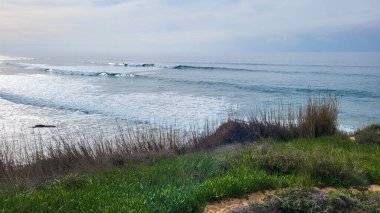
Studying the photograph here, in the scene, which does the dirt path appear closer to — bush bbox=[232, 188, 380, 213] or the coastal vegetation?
the coastal vegetation

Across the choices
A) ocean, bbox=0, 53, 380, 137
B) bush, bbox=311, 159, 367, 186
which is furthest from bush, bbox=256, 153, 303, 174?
ocean, bbox=0, 53, 380, 137

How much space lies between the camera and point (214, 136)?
488 inches

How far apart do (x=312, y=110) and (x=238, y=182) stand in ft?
22.1

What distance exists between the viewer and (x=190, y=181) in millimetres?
6809

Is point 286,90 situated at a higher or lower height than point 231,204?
lower

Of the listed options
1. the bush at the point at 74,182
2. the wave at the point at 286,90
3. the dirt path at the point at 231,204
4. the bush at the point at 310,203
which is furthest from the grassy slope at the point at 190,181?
the wave at the point at 286,90

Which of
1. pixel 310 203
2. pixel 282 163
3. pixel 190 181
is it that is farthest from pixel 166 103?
pixel 310 203

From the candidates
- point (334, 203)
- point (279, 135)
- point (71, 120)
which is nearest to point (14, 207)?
point (334, 203)

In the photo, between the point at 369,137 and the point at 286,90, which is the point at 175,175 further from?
the point at 286,90

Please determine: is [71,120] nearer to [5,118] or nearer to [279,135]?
[5,118]

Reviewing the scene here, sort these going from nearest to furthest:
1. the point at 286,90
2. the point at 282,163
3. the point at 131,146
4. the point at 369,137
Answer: the point at 282,163 → the point at 131,146 → the point at 369,137 → the point at 286,90

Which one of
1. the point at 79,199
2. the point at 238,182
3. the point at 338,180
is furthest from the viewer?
the point at 338,180

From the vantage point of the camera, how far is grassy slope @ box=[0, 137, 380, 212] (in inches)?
221

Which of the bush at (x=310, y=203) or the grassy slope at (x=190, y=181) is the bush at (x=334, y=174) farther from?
the bush at (x=310, y=203)
